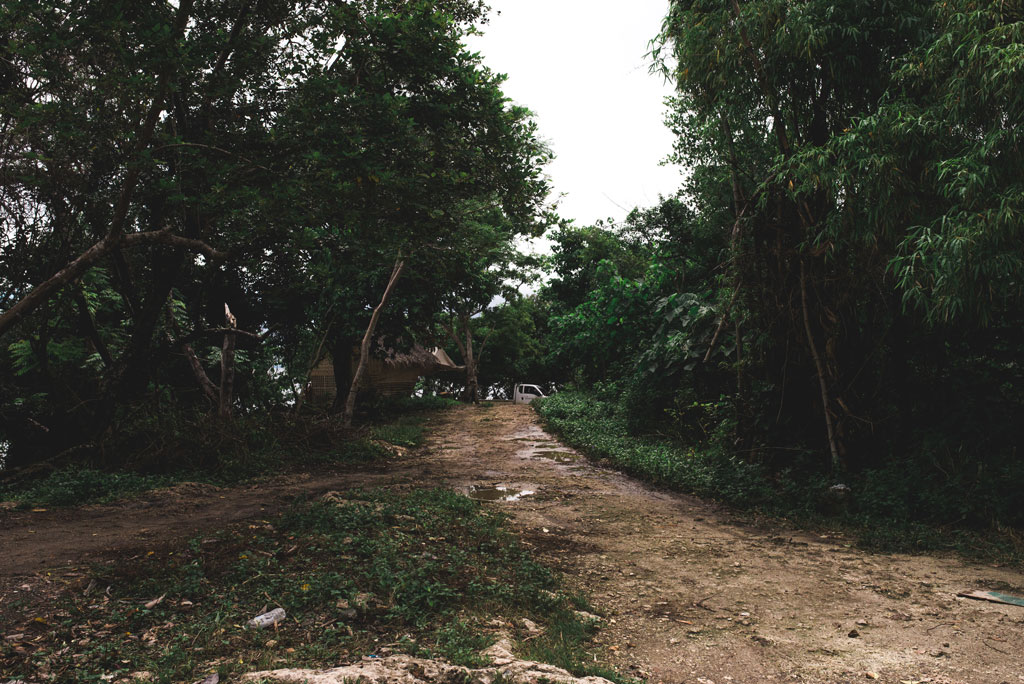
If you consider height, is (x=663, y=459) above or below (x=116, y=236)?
below

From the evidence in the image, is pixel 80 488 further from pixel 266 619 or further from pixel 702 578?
pixel 702 578

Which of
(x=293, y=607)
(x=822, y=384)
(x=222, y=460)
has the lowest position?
(x=293, y=607)

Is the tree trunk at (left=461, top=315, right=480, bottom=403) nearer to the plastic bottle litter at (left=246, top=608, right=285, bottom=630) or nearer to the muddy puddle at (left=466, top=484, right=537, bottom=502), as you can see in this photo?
the muddy puddle at (left=466, top=484, right=537, bottom=502)

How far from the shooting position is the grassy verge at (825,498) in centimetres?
568

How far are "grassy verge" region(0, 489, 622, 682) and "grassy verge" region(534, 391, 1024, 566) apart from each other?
3429 mm

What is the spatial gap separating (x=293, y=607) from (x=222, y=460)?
5667 millimetres

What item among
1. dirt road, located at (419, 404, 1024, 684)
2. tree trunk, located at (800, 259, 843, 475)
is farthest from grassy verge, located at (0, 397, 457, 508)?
tree trunk, located at (800, 259, 843, 475)

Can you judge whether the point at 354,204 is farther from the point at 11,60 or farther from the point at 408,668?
the point at 408,668

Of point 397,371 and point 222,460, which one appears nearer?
point 222,460

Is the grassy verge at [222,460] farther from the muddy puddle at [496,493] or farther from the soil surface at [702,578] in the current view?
the muddy puddle at [496,493]

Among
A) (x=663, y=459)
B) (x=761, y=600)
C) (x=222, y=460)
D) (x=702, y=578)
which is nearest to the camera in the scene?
(x=761, y=600)

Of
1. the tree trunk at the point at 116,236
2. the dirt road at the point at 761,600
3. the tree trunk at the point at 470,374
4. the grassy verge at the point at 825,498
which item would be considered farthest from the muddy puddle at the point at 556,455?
the tree trunk at the point at 470,374

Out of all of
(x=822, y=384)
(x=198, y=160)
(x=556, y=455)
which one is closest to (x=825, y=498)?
(x=822, y=384)

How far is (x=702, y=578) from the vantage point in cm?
495
